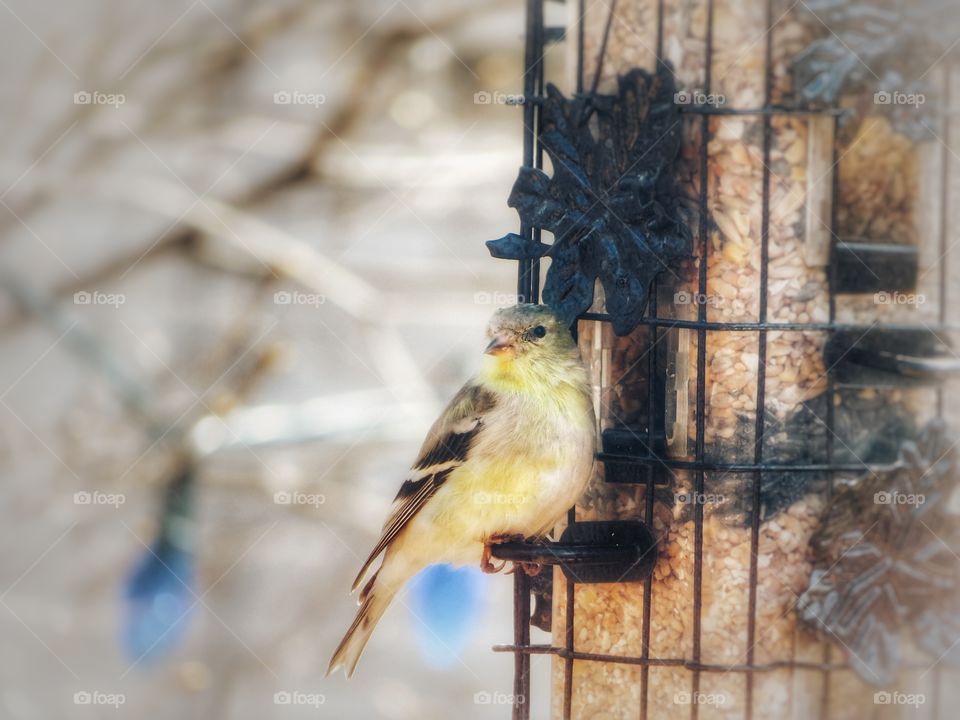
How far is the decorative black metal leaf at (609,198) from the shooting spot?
9.30 ft

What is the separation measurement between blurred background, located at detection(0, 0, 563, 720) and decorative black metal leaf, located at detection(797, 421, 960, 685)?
2.86 meters

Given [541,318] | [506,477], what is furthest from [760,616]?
[541,318]

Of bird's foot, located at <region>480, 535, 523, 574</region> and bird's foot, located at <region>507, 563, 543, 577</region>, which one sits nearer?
bird's foot, located at <region>480, 535, 523, 574</region>

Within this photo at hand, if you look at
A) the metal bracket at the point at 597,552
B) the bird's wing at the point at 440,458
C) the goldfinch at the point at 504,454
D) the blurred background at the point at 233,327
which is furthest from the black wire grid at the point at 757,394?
the blurred background at the point at 233,327

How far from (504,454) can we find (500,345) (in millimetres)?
300

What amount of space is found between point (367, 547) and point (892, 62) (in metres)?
3.91

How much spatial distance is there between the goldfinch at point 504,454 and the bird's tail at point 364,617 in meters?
0.15

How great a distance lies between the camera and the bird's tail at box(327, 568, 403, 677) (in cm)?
327

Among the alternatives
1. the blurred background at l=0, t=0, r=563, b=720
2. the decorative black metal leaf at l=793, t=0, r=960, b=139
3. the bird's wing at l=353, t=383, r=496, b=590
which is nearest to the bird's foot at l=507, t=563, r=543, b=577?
the bird's wing at l=353, t=383, r=496, b=590

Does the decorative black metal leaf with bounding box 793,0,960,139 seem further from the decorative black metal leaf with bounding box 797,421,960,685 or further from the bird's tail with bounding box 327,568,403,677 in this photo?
the bird's tail with bounding box 327,568,403,677

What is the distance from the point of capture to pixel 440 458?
308 cm

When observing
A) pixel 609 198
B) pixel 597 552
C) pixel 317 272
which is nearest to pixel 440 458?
pixel 597 552

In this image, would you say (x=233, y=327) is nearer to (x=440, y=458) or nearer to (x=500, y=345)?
(x=440, y=458)

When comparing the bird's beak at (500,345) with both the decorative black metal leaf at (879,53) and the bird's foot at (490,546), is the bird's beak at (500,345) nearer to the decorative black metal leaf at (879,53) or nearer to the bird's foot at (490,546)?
the bird's foot at (490,546)
